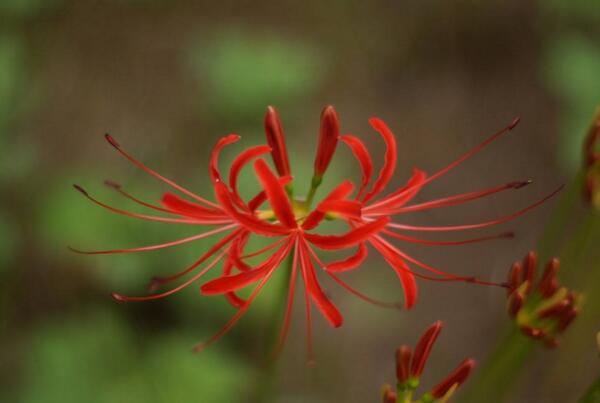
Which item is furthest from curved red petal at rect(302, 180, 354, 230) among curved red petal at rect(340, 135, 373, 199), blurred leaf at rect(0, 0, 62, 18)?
blurred leaf at rect(0, 0, 62, 18)

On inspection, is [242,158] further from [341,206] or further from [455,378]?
[455,378]

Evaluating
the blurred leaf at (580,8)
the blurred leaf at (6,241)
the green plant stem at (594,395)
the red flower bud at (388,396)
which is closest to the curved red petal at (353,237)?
the red flower bud at (388,396)

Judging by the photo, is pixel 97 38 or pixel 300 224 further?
pixel 97 38

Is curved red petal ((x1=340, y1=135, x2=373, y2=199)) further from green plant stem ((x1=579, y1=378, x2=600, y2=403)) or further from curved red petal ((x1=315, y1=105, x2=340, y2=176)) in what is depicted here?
green plant stem ((x1=579, y1=378, x2=600, y2=403))

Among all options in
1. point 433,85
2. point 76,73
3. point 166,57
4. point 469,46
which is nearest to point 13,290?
point 76,73

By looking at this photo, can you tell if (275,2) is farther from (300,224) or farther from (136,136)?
(300,224)

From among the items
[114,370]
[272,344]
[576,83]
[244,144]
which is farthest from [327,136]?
[576,83]
